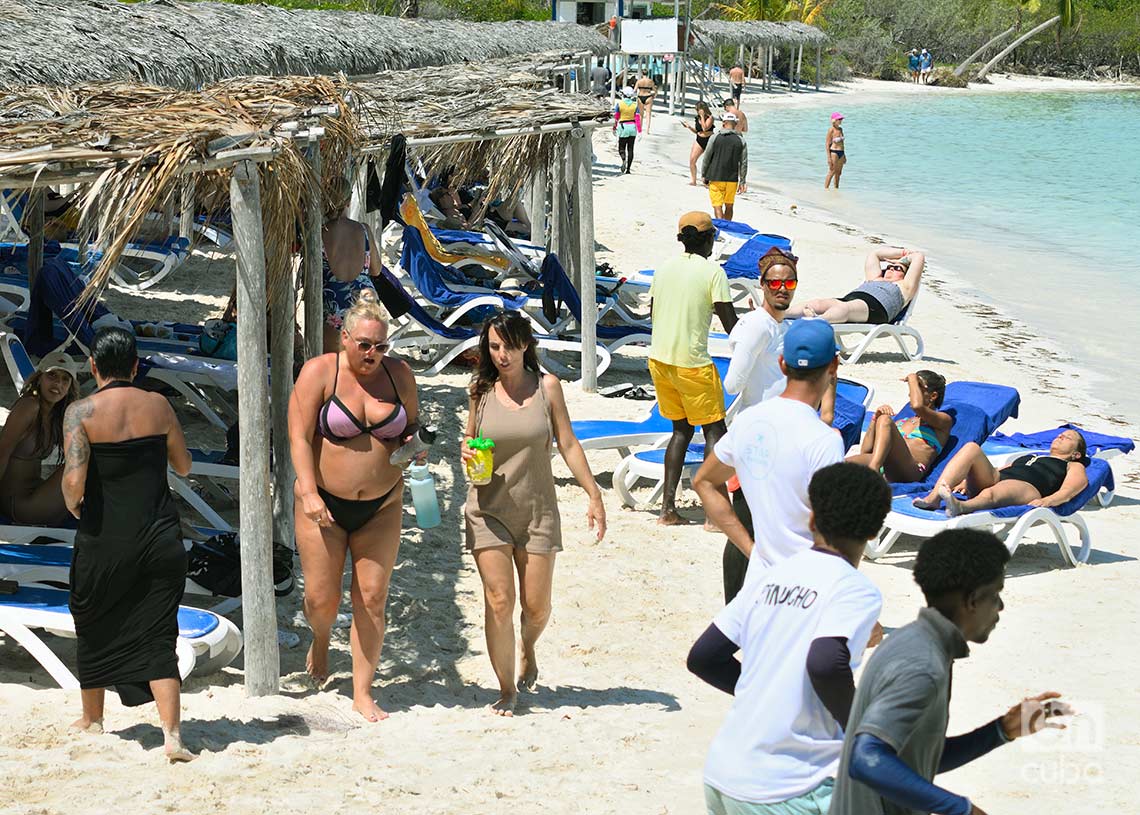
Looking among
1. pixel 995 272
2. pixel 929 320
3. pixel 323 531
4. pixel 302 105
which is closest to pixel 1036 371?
pixel 929 320

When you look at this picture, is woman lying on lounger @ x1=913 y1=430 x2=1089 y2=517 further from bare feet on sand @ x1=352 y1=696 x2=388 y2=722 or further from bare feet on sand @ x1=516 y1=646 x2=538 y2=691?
bare feet on sand @ x1=352 y1=696 x2=388 y2=722

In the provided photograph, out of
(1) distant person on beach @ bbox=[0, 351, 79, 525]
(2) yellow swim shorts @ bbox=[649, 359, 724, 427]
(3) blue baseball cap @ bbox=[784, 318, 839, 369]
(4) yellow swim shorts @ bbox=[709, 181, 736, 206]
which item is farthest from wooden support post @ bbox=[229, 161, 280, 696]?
(4) yellow swim shorts @ bbox=[709, 181, 736, 206]

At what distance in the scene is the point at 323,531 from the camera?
4590 millimetres

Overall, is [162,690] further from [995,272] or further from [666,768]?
[995,272]

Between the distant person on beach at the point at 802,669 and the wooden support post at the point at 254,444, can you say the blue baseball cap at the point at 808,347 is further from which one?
the wooden support post at the point at 254,444

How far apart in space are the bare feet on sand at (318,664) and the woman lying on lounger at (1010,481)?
339 centimetres

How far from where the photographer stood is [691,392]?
686 centimetres

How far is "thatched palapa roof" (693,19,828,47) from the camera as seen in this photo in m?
47.9

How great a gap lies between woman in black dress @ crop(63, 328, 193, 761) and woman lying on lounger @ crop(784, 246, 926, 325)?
25.9 ft

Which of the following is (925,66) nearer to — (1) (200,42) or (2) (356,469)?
(1) (200,42)

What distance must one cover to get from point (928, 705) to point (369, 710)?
278 centimetres

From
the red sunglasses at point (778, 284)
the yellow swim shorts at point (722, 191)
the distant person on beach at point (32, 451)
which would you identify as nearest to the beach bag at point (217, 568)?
the distant person on beach at point (32, 451)

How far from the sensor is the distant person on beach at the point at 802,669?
2.53m

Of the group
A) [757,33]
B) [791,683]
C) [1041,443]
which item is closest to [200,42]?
[1041,443]
